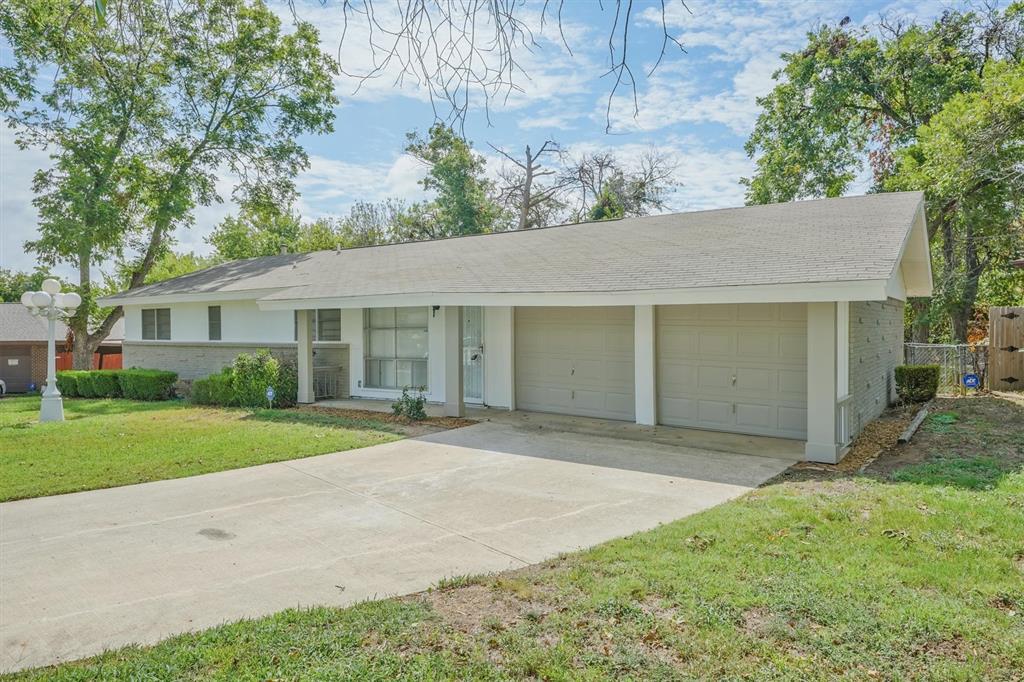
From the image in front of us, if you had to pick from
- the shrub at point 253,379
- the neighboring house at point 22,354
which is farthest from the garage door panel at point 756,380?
the neighboring house at point 22,354

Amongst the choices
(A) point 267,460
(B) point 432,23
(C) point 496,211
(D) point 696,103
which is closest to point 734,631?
(D) point 696,103

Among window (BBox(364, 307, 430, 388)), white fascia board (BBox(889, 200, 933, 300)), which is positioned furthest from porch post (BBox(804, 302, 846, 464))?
window (BBox(364, 307, 430, 388))

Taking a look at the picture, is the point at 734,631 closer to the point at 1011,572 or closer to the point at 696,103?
the point at 1011,572

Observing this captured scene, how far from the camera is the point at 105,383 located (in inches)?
682

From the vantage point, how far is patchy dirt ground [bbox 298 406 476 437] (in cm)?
1046

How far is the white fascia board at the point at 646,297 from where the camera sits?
24.0ft

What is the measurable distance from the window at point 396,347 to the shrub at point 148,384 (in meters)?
5.89

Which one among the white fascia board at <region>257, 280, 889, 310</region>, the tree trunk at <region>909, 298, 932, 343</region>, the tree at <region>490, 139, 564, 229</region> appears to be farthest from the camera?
the tree at <region>490, 139, 564, 229</region>

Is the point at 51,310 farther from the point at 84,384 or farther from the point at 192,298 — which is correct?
the point at 84,384

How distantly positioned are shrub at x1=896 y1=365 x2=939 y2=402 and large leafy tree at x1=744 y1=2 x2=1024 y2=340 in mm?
7713

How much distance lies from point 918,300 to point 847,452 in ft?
48.2

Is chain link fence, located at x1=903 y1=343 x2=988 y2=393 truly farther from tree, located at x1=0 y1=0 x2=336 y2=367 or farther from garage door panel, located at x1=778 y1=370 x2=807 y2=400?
tree, located at x1=0 y1=0 x2=336 y2=367

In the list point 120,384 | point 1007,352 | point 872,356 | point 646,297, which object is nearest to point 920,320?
point 1007,352

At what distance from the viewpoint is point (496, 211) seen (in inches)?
1209
